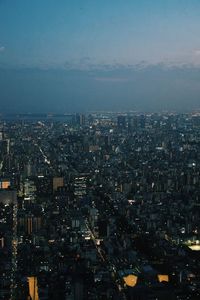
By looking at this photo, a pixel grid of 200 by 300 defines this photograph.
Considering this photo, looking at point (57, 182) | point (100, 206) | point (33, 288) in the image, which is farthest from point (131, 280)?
point (57, 182)

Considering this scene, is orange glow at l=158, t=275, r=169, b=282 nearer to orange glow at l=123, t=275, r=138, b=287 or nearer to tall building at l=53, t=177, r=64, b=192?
orange glow at l=123, t=275, r=138, b=287

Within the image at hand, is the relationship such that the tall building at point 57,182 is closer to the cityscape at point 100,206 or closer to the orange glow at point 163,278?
the cityscape at point 100,206

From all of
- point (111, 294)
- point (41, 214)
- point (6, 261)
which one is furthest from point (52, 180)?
point (111, 294)

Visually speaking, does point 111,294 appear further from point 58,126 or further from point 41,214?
point 58,126

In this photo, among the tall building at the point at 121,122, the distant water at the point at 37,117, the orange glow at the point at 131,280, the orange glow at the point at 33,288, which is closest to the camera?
the orange glow at the point at 33,288

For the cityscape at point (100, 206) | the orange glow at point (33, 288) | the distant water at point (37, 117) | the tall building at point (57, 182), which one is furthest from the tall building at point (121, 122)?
the orange glow at point (33, 288)

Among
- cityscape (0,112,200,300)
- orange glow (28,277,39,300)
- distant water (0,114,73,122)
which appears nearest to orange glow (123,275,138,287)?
cityscape (0,112,200,300)

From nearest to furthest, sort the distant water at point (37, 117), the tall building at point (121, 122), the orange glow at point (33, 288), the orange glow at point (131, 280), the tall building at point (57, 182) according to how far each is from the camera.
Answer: the orange glow at point (33, 288)
the orange glow at point (131, 280)
the tall building at point (57, 182)
the distant water at point (37, 117)
the tall building at point (121, 122)
